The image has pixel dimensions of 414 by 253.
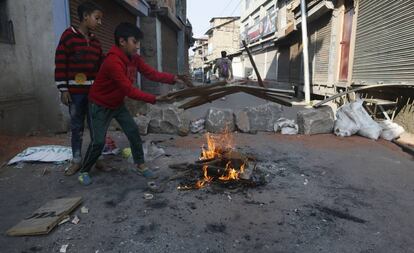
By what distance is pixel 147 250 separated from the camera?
8.16ft

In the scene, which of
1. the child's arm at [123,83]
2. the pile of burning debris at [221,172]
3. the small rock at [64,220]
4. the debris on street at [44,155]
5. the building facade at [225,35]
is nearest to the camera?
the small rock at [64,220]

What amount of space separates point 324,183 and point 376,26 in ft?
24.6

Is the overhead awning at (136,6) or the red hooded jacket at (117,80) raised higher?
the overhead awning at (136,6)

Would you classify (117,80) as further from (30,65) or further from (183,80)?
(30,65)

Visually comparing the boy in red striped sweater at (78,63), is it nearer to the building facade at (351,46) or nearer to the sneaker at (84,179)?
the sneaker at (84,179)

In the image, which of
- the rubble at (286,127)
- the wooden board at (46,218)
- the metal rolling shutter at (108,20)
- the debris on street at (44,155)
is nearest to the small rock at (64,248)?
the wooden board at (46,218)

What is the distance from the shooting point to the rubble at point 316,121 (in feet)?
24.1

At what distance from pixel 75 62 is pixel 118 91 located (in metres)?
0.79

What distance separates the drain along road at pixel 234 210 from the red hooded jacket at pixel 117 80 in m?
1.10

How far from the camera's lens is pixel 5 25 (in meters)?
5.78

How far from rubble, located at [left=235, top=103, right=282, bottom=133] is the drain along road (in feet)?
8.80

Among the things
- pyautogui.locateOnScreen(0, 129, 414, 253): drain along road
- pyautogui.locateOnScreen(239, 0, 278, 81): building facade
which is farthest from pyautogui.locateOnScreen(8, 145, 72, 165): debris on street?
pyautogui.locateOnScreen(239, 0, 278, 81): building facade

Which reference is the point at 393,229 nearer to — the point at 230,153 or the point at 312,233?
the point at 312,233

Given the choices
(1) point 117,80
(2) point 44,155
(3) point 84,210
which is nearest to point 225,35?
(2) point 44,155
